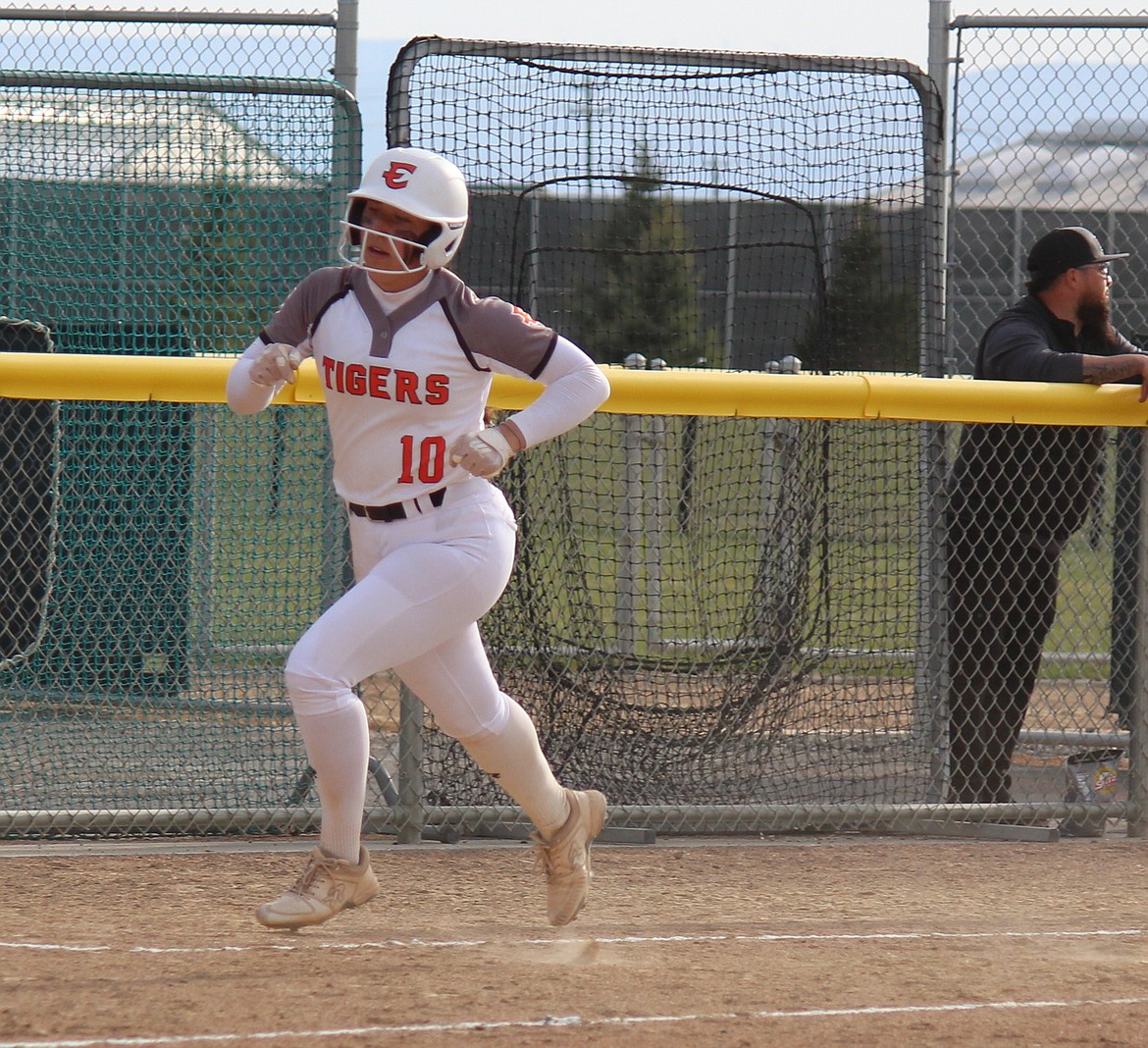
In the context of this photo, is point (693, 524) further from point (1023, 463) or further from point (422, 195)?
point (422, 195)

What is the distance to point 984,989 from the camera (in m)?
3.81

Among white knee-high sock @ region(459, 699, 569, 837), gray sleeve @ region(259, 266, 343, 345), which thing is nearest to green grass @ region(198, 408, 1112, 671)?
white knee-high sock @ region(459, 699, 569, 837)

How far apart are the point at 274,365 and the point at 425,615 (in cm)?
73

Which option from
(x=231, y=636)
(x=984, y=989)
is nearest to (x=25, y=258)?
(x=231, y=636)

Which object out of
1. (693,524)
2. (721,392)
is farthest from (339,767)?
(693,524)

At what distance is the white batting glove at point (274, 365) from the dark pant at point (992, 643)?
2.99 meters

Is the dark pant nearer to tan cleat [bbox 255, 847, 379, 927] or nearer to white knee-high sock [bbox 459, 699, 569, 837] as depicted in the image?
white knee-high sock [bbox 459, 699, 569, 837]

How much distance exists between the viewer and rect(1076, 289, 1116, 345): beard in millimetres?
5965

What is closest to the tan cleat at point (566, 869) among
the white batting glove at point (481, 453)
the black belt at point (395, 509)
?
the black belt at point (395, 509)

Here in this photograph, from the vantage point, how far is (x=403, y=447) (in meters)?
3.90

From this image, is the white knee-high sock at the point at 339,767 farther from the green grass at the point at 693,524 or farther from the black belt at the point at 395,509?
the green grass at the point at 693,524

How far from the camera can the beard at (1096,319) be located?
596 centimetres

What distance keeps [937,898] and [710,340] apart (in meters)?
6.59

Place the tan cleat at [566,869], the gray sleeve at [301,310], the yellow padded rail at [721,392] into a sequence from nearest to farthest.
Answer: the gray sleeve at [301,310]
the tan cleat at [566,869]
the yellow padded rail at [721,392]
